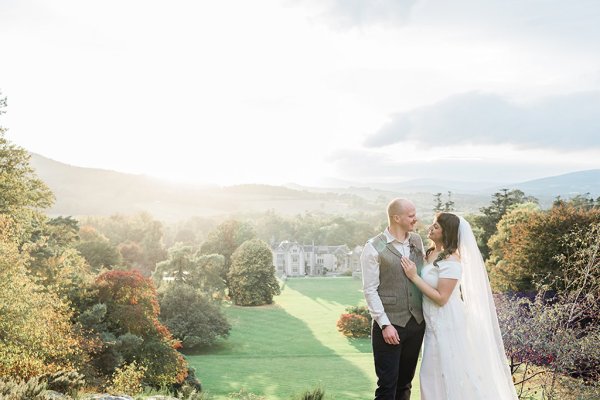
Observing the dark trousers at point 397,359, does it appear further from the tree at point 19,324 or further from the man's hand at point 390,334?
the tree at point 19,324

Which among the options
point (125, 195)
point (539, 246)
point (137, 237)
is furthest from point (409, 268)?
point (125, 195)

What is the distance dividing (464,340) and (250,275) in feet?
117

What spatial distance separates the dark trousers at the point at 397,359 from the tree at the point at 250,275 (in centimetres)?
3486

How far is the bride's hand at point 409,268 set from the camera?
580 cm

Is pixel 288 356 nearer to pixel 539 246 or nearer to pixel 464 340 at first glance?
pixel 539 246

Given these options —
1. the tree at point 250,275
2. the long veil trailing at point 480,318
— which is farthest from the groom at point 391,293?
the tree at point 250,275

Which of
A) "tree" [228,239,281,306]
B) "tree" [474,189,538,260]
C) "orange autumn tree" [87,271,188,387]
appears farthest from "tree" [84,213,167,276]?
"orange autumn tree" [87,271,188,387]

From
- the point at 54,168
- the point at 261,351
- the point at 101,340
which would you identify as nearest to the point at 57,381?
the point at 101,340

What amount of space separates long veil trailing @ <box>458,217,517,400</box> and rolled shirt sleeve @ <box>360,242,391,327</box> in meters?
1.02

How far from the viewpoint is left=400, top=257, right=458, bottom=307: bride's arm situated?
581 cm

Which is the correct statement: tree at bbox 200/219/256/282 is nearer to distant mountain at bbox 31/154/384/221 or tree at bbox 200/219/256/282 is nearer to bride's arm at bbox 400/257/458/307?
bride's arm at bbox 400/257/458/307

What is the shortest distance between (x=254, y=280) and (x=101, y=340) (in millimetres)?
25076

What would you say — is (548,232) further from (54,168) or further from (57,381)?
(54,168)

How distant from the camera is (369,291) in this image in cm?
584
